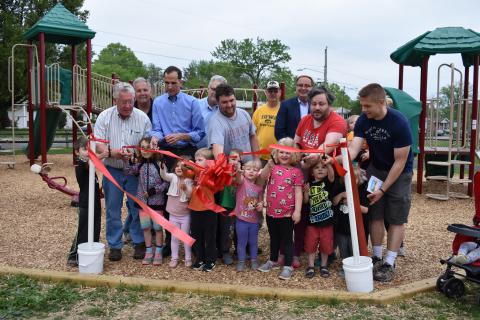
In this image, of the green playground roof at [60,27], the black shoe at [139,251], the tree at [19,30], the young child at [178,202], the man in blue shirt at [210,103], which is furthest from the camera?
the tree at [19,30]

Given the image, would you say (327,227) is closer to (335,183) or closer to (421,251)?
(335,183)

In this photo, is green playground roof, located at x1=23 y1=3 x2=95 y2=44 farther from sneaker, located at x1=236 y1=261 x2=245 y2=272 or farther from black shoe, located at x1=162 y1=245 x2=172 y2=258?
sneaker, located at x1=236 y1=261 x2=245 y2=272

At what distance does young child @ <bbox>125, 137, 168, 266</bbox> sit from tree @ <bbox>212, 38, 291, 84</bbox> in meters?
65.1

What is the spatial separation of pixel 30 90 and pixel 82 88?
1352 millimetres

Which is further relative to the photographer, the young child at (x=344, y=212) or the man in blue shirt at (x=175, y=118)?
the man in blue shirt at (x=175, y=118)

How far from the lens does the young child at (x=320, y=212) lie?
447cm

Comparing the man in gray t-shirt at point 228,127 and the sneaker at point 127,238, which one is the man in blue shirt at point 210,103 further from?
the sneaker at point 127,238

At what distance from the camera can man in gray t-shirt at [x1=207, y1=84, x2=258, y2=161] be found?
4.68 meters

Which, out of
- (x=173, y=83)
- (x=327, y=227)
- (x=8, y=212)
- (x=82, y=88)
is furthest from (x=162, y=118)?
(x=82, y=88)

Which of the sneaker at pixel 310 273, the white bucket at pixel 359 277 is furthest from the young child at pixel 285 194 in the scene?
the white bucket at pixel 359 277

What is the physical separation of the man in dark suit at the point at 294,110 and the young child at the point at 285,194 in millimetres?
720

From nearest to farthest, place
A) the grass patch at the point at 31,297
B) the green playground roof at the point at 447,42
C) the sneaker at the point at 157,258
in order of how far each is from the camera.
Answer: the grass patch at the point at 31,297
the sneaker at the point at 157,258
the green playground roof at the point at 447,42

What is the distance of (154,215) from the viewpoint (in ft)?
15.2

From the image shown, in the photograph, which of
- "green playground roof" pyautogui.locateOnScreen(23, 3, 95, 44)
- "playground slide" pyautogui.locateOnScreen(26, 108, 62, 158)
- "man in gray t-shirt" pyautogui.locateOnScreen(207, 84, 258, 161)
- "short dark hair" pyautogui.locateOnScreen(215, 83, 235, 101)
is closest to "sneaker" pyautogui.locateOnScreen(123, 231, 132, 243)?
"man in gray t-shirt" pyautogui.locateOnScreen(207, 84, 258, 161)
